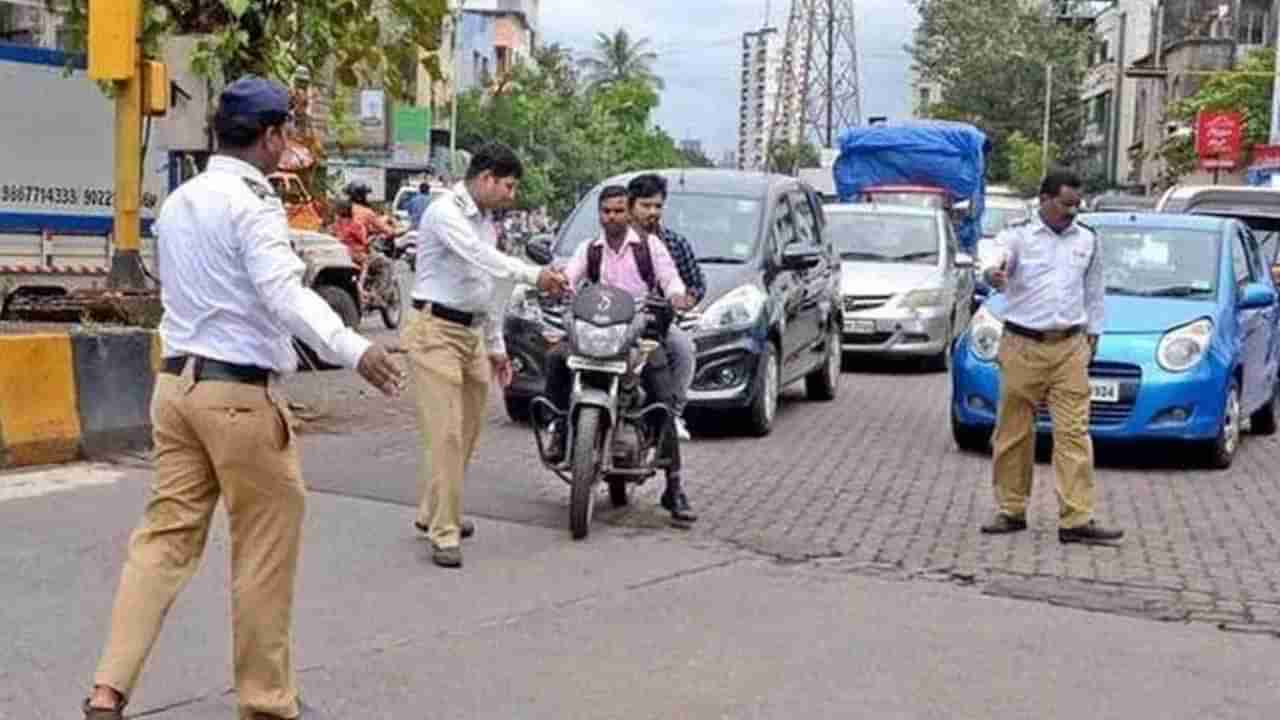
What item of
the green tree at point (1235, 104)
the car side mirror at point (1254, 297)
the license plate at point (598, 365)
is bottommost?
the license plate at point (598, 365)

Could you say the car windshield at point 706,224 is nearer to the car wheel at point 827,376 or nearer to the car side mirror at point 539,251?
the car side mirror at point 539,251

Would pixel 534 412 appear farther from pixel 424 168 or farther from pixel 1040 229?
pixel 424 168

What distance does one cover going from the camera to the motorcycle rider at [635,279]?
9.19 metres

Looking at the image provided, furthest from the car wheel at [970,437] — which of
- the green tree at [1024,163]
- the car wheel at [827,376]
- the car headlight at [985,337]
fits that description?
the green tree at [1024,163]

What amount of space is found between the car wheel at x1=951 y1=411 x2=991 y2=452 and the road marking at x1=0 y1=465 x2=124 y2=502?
17.6ft

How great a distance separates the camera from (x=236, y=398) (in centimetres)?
508

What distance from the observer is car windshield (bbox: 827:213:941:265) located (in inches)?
730

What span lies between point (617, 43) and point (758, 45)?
32.5 ft

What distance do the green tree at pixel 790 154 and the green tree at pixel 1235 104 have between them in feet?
49.1

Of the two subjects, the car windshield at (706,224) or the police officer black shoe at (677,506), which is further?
the car windshield at (706,224)

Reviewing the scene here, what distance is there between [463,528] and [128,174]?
457cm

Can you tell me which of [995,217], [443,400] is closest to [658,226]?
[443,400]

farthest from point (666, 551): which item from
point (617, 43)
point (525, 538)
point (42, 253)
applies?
point (617, 43)

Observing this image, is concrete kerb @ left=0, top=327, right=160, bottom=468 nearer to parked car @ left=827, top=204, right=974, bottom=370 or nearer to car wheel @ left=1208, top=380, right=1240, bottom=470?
car wheel @ left=1208, top=380, right=1240, bottom=470
